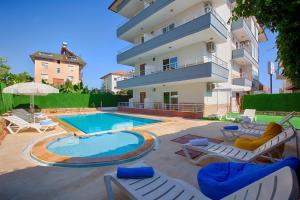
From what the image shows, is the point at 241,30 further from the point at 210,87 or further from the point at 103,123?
the point at 103,123

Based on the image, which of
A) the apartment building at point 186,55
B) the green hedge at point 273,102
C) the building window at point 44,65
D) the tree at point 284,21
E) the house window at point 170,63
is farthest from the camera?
the building window at point 44,65

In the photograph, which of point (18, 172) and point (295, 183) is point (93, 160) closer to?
point (18, 172)

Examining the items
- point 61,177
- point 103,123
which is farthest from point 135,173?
point 103,123

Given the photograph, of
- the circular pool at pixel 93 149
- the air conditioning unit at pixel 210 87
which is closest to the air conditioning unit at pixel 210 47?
the air conditioning unit at pixel 210 87

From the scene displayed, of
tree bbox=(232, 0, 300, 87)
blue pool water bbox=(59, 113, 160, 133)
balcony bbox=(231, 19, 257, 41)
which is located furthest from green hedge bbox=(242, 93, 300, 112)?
tree bbox=(232, 0, 300, 87)

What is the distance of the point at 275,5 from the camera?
3584 millimetres

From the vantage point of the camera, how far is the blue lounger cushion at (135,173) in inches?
125

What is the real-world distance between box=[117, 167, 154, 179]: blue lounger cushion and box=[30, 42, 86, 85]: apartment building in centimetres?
4482

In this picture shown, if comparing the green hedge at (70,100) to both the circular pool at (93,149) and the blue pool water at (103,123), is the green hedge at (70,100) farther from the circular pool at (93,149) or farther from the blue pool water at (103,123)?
the circular pool at (93,149)

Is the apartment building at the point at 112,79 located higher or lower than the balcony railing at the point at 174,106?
higher

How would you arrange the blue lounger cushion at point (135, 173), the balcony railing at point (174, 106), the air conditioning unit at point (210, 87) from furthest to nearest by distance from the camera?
the air conditioning unit at point (210, 87)
the balcony railing at point (174, 106)
the blue lounger cushion at point (135, 173)

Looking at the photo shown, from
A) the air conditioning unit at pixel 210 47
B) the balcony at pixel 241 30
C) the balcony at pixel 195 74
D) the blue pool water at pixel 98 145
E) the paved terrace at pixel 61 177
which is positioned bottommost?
the blue pool water at pixel 98 145

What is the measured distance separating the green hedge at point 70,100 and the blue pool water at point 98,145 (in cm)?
1814

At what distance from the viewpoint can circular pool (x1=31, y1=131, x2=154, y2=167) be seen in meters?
5.51
